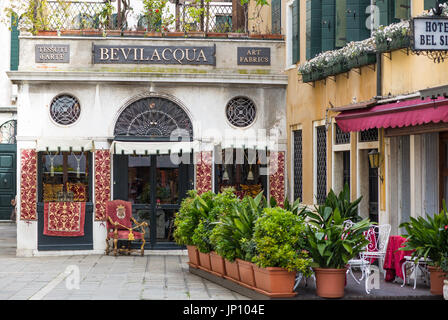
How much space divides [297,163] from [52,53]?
19.4 ft

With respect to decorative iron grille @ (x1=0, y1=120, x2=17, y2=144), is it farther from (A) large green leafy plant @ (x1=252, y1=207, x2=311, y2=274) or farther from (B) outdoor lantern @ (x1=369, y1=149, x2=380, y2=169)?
(A) large green leafy plant @ (x1=252, y1=207, x2=311, y2=274)

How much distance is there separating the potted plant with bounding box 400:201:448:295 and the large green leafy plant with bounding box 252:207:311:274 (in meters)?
1.49

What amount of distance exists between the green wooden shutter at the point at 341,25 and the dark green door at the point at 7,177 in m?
14.7

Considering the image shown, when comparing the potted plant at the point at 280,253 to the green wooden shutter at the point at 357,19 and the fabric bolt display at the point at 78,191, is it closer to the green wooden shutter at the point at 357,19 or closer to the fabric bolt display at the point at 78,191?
the green wooden shutter at the point at 357,19

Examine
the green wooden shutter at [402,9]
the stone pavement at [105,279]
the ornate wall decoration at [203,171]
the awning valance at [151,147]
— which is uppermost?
the green wooden shutter at [402,9]

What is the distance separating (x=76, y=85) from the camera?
19.2 metres

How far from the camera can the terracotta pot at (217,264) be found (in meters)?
13.5

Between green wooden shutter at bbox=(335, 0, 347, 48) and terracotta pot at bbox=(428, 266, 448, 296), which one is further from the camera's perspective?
green wooden shutter at bbox=(335, 0, 347, 48)

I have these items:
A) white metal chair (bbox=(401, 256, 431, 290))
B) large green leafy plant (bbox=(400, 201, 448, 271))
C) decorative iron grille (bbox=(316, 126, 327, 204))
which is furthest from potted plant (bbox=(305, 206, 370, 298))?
decorative iron grille (bbox=(316, 126, 327, 204))

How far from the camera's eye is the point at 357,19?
15.3 meters

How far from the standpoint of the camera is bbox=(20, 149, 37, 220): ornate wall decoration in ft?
62.3

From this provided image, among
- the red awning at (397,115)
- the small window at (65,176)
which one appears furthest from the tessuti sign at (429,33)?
the small window at (65,176)
